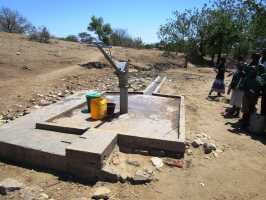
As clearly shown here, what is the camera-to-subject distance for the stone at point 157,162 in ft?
13.8

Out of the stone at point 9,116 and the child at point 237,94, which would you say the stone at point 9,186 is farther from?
the child at point 237,94

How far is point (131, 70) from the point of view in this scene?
16.1 m

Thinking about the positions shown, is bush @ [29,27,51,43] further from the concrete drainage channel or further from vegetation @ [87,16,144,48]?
the concrete drainage channel

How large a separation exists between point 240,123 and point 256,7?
15.9 meters

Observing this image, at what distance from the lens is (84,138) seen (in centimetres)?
434

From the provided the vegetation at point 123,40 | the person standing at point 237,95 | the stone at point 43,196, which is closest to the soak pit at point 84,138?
the stone at point 43,196

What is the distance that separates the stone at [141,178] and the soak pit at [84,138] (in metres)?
0.25

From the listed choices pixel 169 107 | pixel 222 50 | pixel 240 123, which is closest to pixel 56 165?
pixel 169 107

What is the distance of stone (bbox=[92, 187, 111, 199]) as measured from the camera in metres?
3.46

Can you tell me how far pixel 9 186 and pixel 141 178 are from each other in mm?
1610

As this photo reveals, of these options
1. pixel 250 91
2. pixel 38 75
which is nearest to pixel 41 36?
pixel 38 75

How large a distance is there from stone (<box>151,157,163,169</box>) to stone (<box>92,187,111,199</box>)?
2.91 ft

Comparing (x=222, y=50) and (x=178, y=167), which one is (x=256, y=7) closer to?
(x=222, y=50)

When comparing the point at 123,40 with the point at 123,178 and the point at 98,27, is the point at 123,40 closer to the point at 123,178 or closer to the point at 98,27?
the point at 98,27
